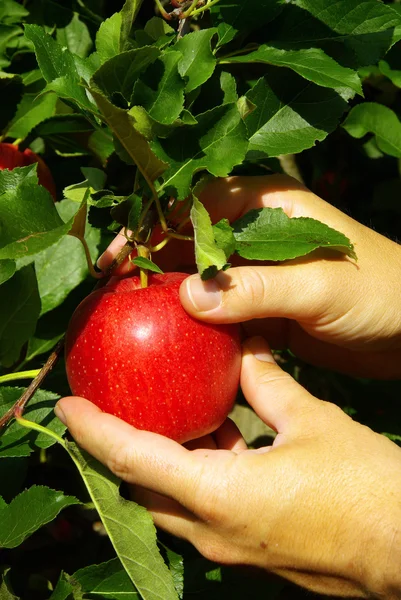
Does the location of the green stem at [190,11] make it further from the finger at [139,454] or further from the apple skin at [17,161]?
the finger at [139,454]

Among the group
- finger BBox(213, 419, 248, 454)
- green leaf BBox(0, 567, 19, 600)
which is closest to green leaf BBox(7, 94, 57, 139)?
finger BBox(213, 419, 248, 454)

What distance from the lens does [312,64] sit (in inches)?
43.2

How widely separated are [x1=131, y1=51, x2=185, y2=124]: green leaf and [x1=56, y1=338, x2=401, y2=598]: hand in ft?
1.59

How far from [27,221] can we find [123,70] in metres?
0.25

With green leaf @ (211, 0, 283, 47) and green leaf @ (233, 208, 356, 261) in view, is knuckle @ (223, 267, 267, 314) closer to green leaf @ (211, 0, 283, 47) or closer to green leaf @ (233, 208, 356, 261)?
green leaf @ (233, 208, 356, 261)

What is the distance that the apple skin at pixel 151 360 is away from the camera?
1.11 meters

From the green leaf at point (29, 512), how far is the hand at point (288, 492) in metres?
0.10

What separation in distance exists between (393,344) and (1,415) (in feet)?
2.58

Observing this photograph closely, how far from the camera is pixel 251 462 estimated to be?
114 centimetres

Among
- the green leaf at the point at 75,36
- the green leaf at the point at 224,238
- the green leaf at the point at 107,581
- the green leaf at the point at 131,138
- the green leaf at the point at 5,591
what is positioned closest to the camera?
the green leaf at the point at 131,138

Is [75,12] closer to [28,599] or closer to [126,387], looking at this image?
[126,387]

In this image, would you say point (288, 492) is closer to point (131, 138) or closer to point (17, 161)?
point (131, 138)

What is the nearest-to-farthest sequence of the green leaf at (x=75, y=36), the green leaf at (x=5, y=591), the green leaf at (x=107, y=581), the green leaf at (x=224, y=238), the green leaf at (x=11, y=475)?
the green leaf at (x=224, y=238) → the green leaf at (x=5, y=591) → the green leaf at (x=107, y=581) → the green leaf at (x=11, y=475) → the green leaf at (x=75, y=36)

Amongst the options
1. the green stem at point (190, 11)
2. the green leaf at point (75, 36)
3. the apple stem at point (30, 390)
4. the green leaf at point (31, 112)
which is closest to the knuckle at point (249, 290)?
the apple stem at point (30, 390)
